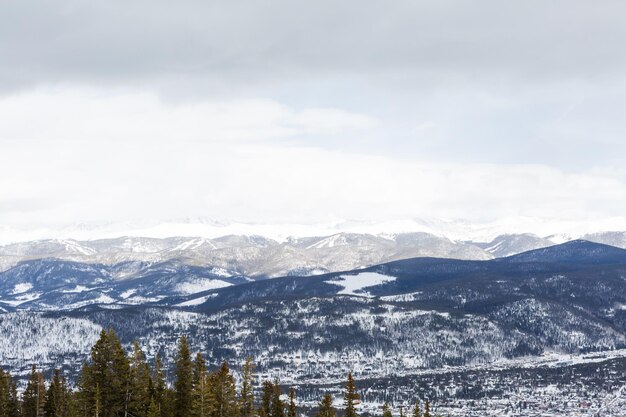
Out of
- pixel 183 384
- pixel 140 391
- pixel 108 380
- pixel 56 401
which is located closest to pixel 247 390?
pixel 183 384

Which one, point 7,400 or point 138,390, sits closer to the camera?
point 138,390

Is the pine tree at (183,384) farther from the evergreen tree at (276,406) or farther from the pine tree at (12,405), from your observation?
the pine tree at (12,405)

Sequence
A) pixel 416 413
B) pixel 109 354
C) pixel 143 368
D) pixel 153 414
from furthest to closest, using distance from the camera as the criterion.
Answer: pixel 416 413
pixel 143 368
pixel 109 354
pixel 153 414

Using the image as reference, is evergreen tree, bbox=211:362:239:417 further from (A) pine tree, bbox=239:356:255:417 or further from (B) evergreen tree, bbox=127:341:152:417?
(B) evergreen tree, bbox=127:341:152:417

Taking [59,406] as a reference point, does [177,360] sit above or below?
above

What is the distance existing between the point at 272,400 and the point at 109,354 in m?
40.5

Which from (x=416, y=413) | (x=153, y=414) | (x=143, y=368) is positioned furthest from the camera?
(x=416, y=413)

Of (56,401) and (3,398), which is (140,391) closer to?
(56,401)

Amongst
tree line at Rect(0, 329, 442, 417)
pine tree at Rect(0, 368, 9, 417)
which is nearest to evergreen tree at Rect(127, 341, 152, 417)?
tree line at Rect(0, 329, 442, 417)

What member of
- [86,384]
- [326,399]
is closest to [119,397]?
[86,384]

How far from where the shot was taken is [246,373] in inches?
3866

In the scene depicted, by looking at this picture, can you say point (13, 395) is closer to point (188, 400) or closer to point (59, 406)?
point (59, 406)

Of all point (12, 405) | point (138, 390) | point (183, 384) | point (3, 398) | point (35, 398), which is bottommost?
point (12, 405)

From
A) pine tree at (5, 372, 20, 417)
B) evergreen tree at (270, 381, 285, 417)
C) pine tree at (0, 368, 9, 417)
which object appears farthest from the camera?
pine tree at (5, 372, 20, 417)
